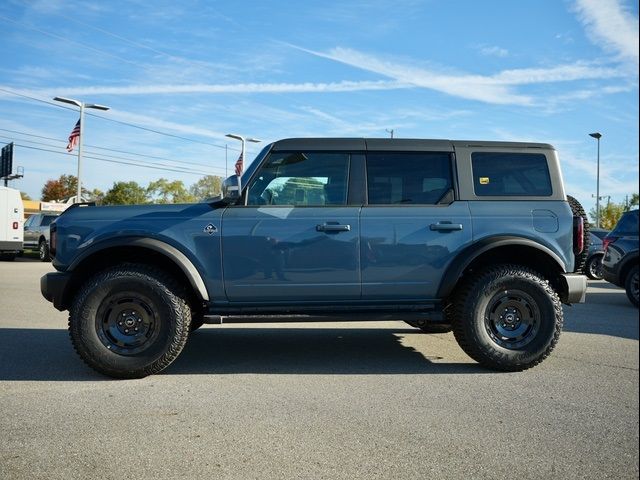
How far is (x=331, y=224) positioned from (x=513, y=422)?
7.12ft

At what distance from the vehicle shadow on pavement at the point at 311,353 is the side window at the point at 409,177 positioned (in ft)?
5.08

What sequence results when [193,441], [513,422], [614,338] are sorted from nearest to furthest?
[193,441]
[513,422]
[614,338]

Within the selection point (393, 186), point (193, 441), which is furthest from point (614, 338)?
point (193, 441)

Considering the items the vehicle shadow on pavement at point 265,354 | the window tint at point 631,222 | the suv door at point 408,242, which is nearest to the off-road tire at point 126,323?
the vehicle shadow on pavement at point 265,354

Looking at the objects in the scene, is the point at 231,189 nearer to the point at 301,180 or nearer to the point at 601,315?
the point at 301,180

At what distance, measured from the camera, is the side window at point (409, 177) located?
17.1 feet

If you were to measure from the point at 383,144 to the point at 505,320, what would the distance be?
6.42ft

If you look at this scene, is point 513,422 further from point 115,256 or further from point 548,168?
point 115,256

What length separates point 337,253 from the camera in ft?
16.3

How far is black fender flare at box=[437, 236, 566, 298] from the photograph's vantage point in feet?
16.4

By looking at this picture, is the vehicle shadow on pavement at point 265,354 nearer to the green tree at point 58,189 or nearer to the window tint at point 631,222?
the window tint at point 631,222

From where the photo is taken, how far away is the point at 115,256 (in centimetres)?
513

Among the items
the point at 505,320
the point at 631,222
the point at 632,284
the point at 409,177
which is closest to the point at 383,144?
the point at 409,177

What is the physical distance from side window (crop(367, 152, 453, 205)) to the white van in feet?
61.6
